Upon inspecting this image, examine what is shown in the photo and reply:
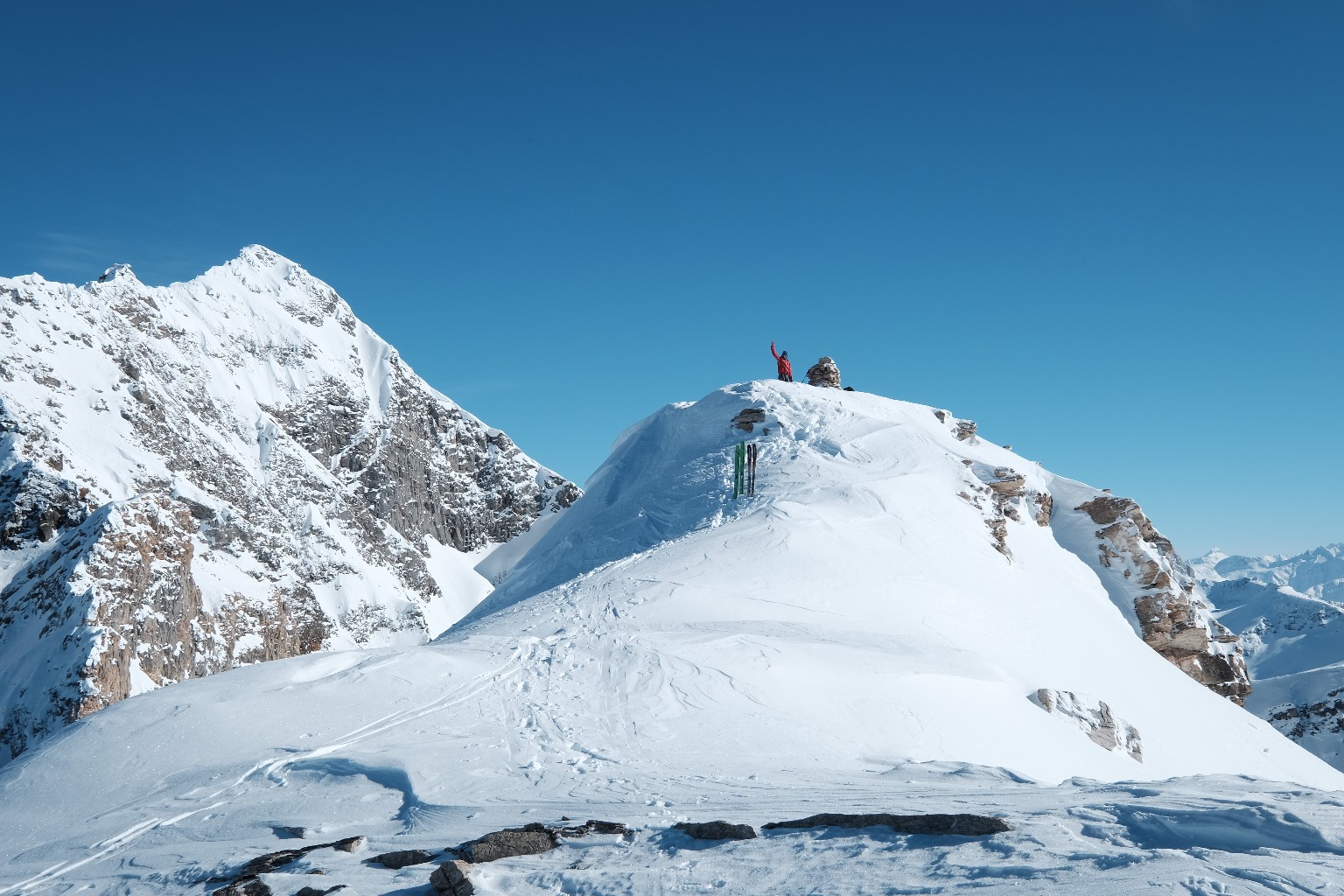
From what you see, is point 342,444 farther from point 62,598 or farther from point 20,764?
point 20,764

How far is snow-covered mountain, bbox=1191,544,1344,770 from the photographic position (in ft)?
212

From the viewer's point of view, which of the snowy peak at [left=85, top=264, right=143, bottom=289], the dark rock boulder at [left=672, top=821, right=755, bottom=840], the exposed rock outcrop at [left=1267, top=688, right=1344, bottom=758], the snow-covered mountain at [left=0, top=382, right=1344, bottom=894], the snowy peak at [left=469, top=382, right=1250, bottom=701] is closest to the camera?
the snow-covered mountain at [left=0, top=382, right=1344, bottom=894]

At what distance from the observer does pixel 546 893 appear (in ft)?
22.8

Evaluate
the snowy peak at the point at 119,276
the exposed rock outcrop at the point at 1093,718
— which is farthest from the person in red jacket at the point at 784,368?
the snowy peak at the point at 119,276

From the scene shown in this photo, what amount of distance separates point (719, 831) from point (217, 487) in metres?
115

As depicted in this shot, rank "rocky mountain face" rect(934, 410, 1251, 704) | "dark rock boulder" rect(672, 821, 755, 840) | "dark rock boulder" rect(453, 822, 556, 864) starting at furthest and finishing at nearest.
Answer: "rocky mountain face" rect(934, 410, 1251, 704)
"dark rock boulder" rect(672, 821, 755, 840)
"dark rock boulder" rect(453, 822, 556, 864)

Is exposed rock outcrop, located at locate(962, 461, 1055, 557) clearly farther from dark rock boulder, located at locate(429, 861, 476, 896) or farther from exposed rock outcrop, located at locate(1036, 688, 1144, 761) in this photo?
dark rock boulder, located at locate(429, 861, 476, 896)

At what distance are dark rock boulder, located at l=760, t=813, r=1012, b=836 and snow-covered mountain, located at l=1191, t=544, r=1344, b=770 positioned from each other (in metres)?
64.2

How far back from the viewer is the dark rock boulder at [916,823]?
7.32 metres

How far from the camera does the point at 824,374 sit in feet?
138

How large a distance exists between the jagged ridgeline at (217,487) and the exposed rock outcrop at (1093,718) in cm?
5477

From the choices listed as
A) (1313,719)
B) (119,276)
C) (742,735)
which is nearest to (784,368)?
(742,735)

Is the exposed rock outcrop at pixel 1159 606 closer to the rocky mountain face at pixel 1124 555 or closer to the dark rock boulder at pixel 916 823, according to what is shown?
the rocky mountain face at pixel 1124 555

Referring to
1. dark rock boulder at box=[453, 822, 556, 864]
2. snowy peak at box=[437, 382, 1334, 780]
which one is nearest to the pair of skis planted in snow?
snowy peak at box=[437, 382, 1334, 780]
